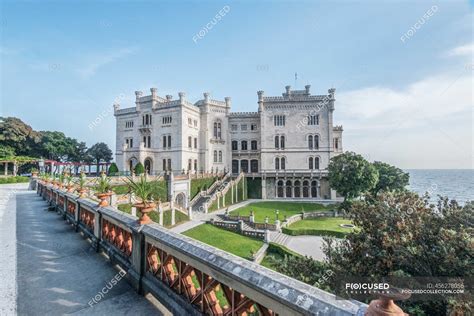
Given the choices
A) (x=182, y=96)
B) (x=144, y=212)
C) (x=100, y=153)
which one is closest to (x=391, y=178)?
(x=182, y=96)

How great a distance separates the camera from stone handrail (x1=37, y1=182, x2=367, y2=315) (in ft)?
5.49

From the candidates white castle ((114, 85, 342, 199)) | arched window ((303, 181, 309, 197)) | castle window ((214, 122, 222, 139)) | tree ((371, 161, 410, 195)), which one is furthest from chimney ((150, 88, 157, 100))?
tree ((371, 161, 410, 195))

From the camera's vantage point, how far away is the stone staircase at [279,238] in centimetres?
1942

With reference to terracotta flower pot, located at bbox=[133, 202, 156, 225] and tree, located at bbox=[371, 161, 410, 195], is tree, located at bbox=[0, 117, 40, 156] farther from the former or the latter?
tree, located at bbox=[371, 161, 410, 195]

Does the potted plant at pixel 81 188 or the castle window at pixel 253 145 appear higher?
the castle window at pixel 253 145

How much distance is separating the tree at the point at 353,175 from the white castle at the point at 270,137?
20.6ft

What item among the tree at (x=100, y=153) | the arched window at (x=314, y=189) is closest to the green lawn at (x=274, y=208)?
the arched window at (x=314, y=189)

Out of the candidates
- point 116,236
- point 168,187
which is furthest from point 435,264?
point 168,187

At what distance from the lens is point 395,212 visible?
18.5 feet

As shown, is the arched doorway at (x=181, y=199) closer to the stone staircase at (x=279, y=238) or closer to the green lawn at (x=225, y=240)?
the green lawn at (x=225, y=240)

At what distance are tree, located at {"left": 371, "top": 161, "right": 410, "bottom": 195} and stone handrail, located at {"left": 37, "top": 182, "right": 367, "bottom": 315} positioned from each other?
3445 cm

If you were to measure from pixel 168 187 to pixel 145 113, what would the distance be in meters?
14.7

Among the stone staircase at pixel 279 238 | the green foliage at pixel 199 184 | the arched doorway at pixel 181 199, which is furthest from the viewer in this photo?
the green foliage at pixel 199 184

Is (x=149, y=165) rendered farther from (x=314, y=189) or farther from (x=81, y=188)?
(x=81, y=188)
